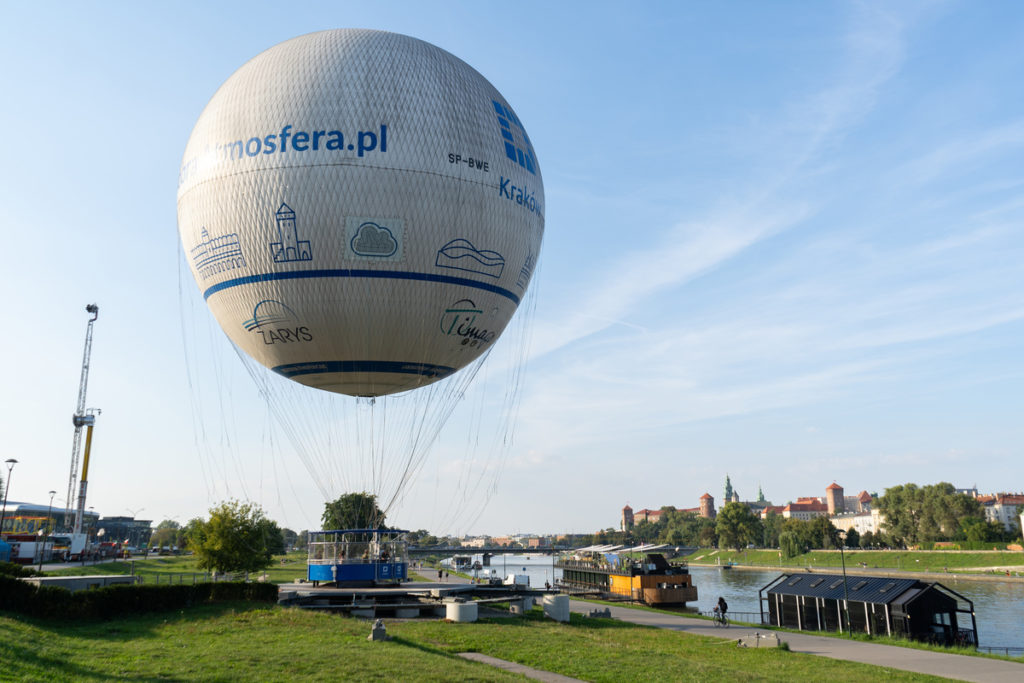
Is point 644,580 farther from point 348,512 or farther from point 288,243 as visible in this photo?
point 288,243

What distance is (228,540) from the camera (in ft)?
152

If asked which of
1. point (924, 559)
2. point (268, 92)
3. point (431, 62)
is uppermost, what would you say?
point (431, 62)

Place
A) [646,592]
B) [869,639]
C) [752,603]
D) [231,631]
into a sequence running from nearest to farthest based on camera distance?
[231,631]
[869,639]
[646,592]
[752,603]

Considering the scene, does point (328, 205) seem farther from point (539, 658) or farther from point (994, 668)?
point (994, 668)

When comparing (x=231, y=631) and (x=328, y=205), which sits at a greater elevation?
(x=328, y=205)

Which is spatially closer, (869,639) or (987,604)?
(869,639)

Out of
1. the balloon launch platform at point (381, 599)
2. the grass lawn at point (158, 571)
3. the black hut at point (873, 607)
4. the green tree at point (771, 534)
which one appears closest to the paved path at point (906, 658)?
the black hut at point (873, 607)

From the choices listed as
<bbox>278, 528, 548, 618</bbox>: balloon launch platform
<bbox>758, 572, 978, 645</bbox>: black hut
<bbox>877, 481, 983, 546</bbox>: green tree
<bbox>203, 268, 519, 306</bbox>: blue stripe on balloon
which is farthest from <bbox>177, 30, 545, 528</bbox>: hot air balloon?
<bbox>877, 481, 983, 546</bbox>: green tree

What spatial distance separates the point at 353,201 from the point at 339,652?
12478mm

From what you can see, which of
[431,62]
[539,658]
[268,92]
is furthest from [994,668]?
[268,92]

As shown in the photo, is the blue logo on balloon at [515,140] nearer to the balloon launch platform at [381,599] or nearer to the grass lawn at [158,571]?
the balloon launch platform at [381,599]

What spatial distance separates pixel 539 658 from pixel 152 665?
9601mm

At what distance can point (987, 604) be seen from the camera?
60.2 metres

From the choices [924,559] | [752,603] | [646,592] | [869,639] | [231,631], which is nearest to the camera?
[231,631]
